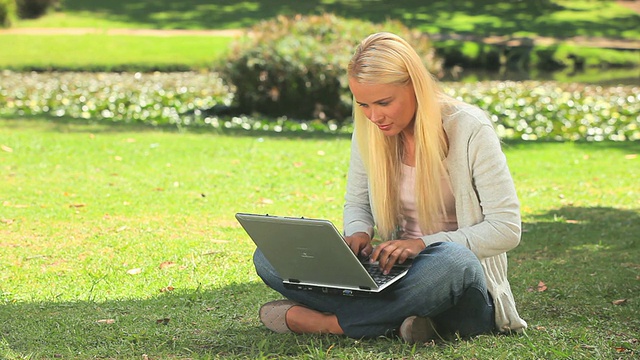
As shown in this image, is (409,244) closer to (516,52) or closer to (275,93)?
(275,93)

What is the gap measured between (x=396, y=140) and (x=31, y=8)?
88.6ft

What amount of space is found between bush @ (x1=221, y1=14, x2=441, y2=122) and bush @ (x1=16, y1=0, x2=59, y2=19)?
56.3 ft

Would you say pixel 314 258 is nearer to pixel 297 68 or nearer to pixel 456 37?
pixel 297 68

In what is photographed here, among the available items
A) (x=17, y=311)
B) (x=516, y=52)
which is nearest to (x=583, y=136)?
(x=17, y=311)

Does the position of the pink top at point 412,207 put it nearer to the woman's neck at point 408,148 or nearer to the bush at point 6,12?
the woman's neck at point 408,148

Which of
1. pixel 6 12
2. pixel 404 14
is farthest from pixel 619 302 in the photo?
pixel 404 14

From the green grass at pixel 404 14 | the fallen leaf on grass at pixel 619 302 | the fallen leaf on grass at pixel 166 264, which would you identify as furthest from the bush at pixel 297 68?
the green grass at pixel 404 14

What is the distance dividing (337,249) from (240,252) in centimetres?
259

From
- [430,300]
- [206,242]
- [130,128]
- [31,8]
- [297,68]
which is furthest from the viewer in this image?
[31,8]

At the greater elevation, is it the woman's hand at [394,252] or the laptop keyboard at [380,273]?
the woman's hand at [394,252]

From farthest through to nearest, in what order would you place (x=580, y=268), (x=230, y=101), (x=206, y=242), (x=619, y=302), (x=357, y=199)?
1. (x=230, y=101)
2. (x=206, y=242)
3. (x=580, y=268)
4. (x=619, y=302)
5. (x=357, y=199)

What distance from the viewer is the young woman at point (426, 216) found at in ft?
12.8

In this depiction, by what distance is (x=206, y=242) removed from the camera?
256 inches

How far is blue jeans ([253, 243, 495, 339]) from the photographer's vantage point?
151 inches
